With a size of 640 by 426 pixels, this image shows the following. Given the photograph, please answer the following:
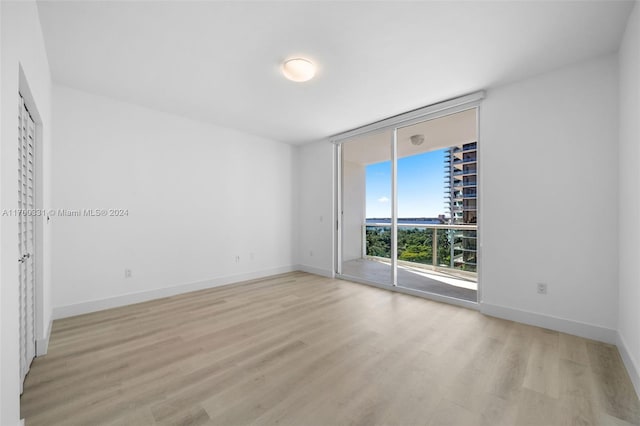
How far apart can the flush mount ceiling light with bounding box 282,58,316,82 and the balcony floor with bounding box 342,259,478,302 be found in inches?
128

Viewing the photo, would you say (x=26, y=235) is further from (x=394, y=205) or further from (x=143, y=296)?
(x=394, y=205)

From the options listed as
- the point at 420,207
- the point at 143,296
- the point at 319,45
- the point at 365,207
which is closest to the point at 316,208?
the point at 365,207

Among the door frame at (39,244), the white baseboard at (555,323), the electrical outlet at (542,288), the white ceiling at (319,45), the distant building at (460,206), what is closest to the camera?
the white ceiling at (319,45)

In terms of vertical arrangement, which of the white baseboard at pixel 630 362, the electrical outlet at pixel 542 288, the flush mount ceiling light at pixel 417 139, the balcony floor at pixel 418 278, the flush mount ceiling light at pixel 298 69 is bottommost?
the balcony floor at pixel 418 278

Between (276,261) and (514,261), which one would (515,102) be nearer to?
(514,261)

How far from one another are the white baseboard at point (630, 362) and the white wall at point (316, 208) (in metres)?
3.58

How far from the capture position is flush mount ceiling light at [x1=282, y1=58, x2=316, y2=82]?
2451 mm

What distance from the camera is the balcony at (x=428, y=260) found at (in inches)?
174

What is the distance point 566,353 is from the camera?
7.09 feet

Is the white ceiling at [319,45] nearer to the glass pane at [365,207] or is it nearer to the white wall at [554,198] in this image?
the white wall at [554,198]

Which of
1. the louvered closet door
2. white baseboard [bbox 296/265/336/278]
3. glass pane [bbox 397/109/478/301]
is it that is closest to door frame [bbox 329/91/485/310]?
white baseboard [bbox 296/265/336/278]

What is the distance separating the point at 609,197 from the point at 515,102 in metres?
1.29

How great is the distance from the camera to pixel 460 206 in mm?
4473

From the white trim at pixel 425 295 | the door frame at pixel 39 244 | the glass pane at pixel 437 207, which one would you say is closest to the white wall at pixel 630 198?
the white trim at pixel 425 295
